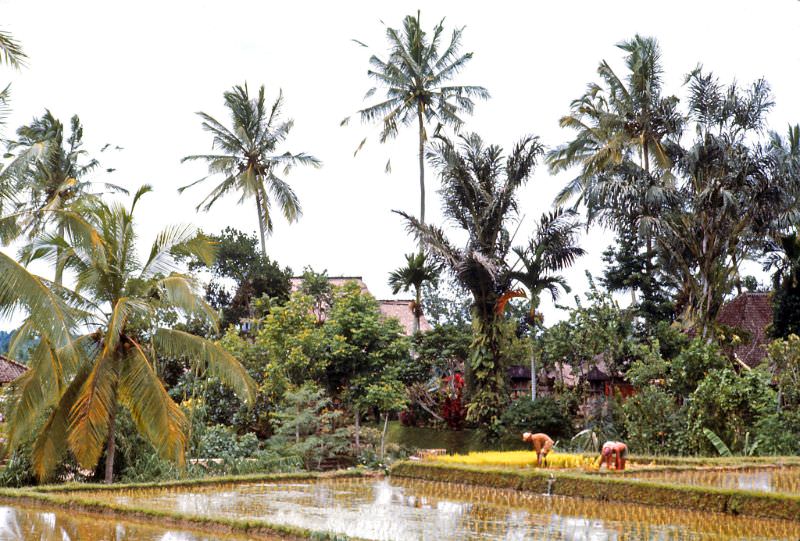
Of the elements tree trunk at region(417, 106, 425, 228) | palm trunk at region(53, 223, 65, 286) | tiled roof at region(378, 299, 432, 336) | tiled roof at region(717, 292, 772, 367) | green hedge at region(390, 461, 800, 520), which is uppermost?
tree trunk at region(417, 106, 425, 228)

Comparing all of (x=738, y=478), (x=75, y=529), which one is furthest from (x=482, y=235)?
(x=75, y=529)

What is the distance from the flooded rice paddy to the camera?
1192 centimetres

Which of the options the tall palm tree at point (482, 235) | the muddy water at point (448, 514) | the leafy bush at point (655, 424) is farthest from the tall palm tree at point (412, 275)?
the muddy water at point (448, 514)

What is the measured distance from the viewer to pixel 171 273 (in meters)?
13.2

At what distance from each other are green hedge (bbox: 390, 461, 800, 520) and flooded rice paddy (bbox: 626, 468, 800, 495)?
100 centimetres

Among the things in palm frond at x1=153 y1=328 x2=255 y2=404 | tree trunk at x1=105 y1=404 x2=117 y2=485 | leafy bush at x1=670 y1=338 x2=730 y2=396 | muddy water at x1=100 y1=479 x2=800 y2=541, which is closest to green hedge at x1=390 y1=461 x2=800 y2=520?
muddy water at x1=100 y1=479 x2=800 y2=541

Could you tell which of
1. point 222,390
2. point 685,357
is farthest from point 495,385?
point 222,390

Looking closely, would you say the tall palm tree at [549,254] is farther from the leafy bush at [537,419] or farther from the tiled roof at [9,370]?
the tiled roof at [9,370]

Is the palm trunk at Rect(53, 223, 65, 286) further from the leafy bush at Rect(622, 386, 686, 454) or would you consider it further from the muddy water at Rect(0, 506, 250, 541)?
the leafy bush at Rect(622, 386, 686, 454)

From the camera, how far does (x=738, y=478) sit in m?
13.2

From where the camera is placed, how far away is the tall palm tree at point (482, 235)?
2072 centimetres

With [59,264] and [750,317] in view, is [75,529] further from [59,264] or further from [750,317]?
[750,317]

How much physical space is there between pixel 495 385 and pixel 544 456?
256 inches

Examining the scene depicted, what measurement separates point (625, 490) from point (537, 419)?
7728 mm
